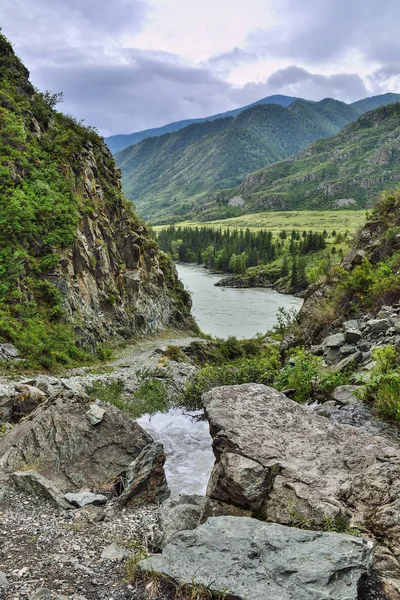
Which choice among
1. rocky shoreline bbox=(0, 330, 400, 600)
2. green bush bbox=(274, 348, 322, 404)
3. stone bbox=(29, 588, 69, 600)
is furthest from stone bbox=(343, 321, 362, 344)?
stone bbox=(29, 588, 69, 600)

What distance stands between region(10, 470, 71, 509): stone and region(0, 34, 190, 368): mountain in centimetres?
1630

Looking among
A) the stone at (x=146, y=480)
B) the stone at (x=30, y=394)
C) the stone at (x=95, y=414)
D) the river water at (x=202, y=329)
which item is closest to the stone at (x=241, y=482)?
the stone at (x=146, y=480)

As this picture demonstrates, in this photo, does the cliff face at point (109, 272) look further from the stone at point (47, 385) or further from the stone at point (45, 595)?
the stone at point (45, 595)

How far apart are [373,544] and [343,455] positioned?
198cm

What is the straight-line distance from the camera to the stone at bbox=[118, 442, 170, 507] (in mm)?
8844

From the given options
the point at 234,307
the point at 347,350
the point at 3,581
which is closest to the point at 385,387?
the point at 347,350

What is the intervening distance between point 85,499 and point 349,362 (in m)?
8.39

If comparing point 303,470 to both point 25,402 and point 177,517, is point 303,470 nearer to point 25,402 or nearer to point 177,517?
point 177,517

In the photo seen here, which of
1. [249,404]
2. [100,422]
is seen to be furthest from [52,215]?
[249,404]

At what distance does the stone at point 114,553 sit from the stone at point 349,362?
8.67 meters

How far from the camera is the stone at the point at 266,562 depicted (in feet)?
15.5

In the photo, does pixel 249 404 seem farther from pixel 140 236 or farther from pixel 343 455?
pixel 140 236

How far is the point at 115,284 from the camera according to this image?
43.7 meters

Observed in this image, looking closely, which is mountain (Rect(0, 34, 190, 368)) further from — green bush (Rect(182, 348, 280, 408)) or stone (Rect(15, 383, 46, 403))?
green bush (Rect(182, 348, 280, 408))
